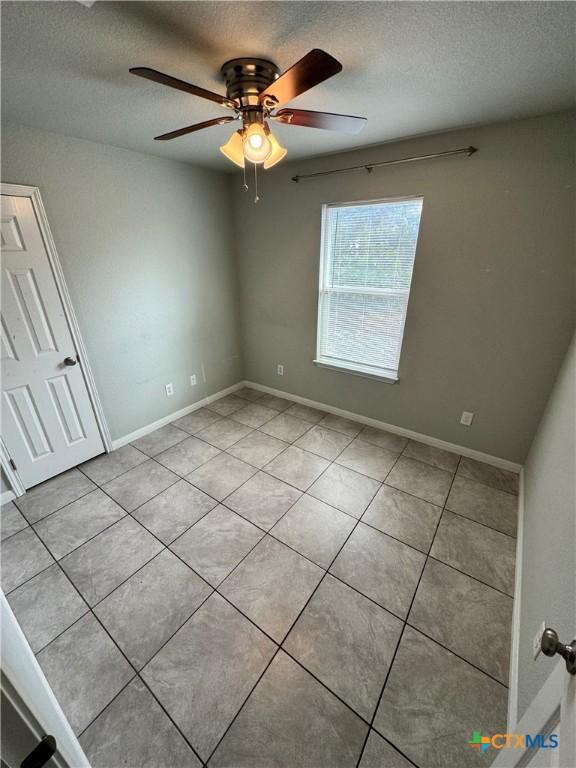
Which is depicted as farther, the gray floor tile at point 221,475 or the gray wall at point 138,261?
the gray floor tile at point 221,475

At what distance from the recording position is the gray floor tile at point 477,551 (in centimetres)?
164

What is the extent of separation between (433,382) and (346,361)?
0.86 metres

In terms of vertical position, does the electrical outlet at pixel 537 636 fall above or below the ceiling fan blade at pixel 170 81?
below

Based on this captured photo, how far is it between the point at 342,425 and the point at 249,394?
1.31 metres

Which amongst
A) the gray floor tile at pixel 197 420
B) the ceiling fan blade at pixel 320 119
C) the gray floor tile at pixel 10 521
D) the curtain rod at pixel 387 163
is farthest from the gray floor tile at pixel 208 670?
the curtain rod at pixel 387 163

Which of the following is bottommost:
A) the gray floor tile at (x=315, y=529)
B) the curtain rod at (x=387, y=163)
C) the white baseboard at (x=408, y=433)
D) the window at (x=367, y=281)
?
the gray floor tile at (x=315, y=529)

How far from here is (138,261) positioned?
8.44 ft

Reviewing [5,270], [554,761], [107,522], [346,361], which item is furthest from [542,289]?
[5,270]

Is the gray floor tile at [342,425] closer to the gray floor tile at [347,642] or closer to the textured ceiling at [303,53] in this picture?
the gray floor tile at [347,642]

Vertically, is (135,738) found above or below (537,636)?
below

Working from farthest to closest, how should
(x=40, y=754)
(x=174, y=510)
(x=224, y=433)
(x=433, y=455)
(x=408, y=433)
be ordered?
1. (x=224, y=433)
2. (x=408, y=433)
3. (x=433, y=455)
4. (x=174, y=510)
5. (x=40, y=754)

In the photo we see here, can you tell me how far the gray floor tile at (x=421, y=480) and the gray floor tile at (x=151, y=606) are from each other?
1539mm

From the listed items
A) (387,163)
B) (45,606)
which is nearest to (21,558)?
(45,606)

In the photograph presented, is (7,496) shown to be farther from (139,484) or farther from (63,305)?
(63,305)
